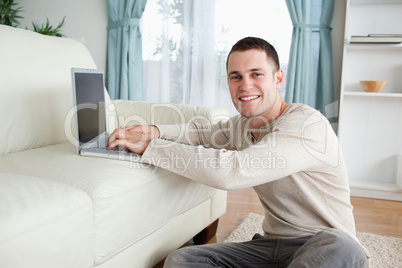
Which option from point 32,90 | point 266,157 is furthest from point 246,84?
point 32,90

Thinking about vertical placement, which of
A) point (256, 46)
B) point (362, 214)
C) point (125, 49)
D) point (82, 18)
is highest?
point (82, 18)

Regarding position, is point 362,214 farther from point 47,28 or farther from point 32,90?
point 47,28

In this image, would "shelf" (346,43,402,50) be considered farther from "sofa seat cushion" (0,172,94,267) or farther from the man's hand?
"sofa seat cushion" (0,172,94,267)

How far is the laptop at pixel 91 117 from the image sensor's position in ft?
4.39

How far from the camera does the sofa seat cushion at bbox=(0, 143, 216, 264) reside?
108cm

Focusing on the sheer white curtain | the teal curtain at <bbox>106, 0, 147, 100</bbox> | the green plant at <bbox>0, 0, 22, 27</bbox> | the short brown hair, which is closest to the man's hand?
the short brown hair

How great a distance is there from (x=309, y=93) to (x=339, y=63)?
1.06 feet

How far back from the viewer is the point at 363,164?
2.85 m

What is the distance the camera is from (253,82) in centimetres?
129

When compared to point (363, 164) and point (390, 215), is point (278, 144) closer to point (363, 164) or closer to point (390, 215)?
point (390, 215)

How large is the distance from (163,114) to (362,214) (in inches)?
54.8

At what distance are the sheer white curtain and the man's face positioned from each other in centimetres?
178

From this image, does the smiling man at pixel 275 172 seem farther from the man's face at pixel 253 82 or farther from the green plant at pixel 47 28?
the green plant at pixel 47 28

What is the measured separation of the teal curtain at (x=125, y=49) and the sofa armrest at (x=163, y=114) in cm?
124
